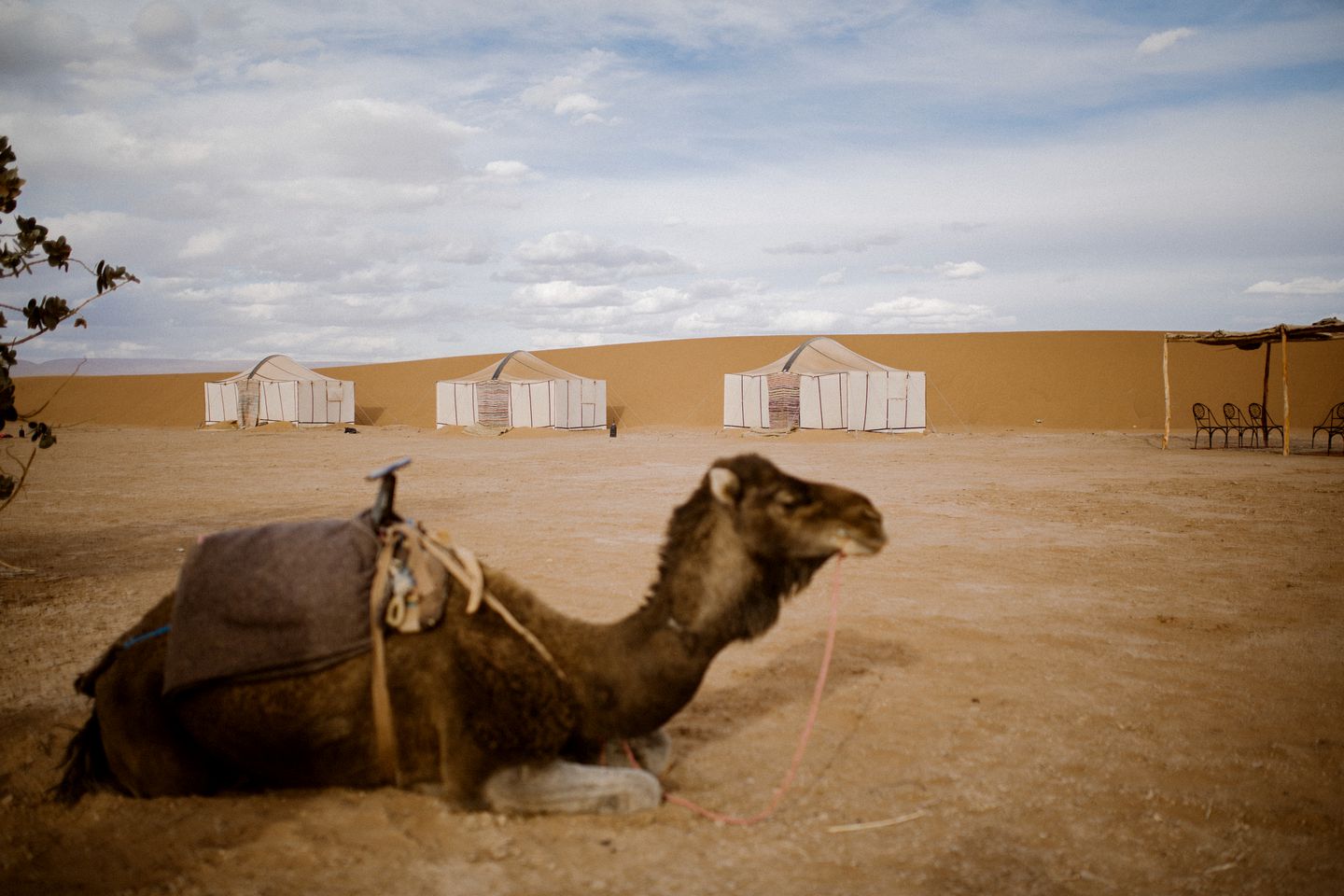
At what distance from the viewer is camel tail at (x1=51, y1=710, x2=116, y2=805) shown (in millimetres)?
3607

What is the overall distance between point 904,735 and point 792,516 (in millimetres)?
1835

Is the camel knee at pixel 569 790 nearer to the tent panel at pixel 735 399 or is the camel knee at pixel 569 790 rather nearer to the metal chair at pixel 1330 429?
the metal chair at pixel 1330 429

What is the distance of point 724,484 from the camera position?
11.0 feet

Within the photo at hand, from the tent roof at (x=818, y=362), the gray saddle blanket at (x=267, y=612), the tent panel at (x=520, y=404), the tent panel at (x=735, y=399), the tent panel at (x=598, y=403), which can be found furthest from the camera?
the tent panel at (x=598, y=403)

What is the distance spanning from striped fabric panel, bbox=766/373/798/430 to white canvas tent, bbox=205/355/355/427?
2205cm

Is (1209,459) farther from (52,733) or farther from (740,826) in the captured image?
(52,733)

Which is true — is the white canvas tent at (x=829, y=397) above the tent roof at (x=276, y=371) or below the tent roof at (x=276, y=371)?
below

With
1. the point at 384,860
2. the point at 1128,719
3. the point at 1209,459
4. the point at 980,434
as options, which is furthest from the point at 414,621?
the point at 980,434

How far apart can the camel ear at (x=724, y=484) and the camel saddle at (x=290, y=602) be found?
1001 millimetres

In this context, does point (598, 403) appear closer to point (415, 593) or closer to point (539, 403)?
point (539, 403)

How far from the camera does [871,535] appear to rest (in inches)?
130

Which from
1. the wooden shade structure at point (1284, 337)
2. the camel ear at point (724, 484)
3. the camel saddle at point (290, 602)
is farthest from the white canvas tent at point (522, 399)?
the camel ear at point (724, 484)

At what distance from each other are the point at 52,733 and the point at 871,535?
4.09 meters

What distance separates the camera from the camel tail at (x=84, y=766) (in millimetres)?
3607
